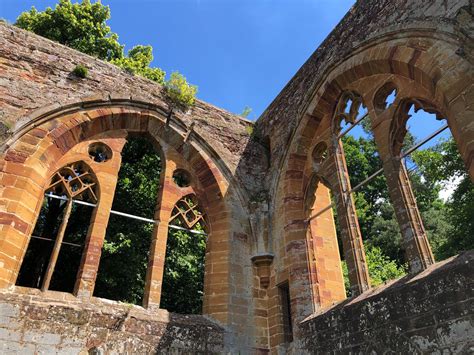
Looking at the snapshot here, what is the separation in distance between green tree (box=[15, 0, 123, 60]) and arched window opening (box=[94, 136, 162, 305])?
554cm

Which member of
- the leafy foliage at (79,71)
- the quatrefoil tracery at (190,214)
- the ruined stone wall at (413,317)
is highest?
the leafy foliage at (79,71)

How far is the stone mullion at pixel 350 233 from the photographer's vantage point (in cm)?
558

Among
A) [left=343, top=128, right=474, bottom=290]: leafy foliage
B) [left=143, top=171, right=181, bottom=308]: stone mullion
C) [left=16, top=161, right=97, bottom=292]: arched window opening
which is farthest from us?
[left=343, top=128, right=474, bottom=290]: leafy foliage

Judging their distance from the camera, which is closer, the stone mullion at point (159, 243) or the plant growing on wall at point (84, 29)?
the stone mullion at point (159, 243)

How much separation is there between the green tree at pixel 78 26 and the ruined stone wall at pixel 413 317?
13.4 meters

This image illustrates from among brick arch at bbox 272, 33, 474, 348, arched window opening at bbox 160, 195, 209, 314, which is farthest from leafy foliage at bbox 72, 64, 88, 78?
arched window opening at bbox 160, 195, 209, 314

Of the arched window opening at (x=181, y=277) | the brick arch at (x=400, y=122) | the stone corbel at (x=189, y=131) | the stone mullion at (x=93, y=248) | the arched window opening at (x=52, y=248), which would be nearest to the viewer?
the brick arch at (x=400, y=122)

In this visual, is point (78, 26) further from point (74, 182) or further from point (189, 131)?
point (74, 182)

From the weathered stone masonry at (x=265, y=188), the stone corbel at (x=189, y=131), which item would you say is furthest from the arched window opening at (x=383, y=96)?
the stone corbel at (x=189, y=131)

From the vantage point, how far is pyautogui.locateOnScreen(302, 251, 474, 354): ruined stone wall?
3.90 m

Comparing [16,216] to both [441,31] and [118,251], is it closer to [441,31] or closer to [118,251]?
[118,251]

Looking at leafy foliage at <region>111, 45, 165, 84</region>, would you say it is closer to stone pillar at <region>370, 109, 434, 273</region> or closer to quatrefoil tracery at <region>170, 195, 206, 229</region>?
quatrefoil tracery at <region>170, 195, 206, 229</region>

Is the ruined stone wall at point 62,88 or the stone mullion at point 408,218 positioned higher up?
the ruined stone wall at point 62,88

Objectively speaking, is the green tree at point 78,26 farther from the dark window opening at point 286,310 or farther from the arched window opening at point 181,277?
the dark window opening at point 286,310
